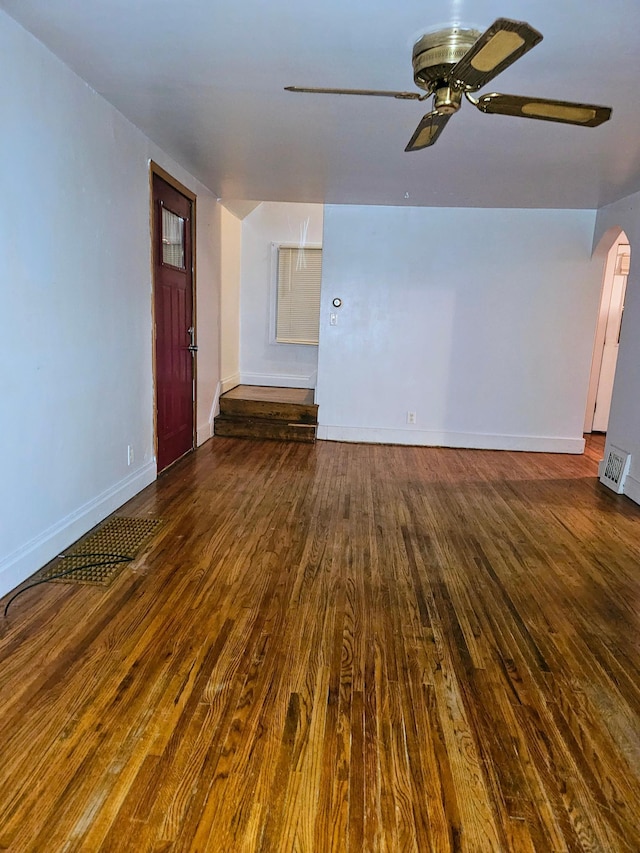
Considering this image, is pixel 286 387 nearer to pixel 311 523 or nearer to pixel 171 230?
pixel 171 230

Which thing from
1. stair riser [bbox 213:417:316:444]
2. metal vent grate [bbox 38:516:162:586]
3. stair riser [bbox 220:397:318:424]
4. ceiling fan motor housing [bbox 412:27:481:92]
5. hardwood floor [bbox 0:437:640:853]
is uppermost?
ceiling fan motor housing [bbox 412:27:481:92]

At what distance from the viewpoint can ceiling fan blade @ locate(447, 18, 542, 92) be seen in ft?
4.66

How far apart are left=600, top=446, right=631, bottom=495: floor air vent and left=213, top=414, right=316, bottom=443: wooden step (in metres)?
2.74

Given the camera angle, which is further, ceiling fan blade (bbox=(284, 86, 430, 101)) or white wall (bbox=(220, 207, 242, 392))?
white wall (bbox=(220, 207, 242, 392))

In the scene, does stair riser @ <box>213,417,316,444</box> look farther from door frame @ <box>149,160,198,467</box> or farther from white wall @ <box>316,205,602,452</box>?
door frame @ <box>149,160,198,467</box>

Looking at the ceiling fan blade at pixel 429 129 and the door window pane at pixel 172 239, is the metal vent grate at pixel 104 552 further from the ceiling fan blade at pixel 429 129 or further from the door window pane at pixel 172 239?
the ceiling fan blade at pixel 429 129

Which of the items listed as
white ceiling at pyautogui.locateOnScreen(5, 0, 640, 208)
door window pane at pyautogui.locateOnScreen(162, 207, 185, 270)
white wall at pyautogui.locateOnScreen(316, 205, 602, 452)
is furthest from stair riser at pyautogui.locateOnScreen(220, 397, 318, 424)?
white ceiling at pyautogui.locateOnScreen(5, 0, 640, 208)

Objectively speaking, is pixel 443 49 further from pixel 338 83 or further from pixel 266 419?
pixel 266 419

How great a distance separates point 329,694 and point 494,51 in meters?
2.12

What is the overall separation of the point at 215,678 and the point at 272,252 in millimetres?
5787

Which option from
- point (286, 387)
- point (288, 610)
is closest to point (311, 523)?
point (288, 610)

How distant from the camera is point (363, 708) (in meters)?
1.75

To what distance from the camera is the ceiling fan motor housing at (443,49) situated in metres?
1.98

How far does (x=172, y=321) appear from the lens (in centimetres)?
426
